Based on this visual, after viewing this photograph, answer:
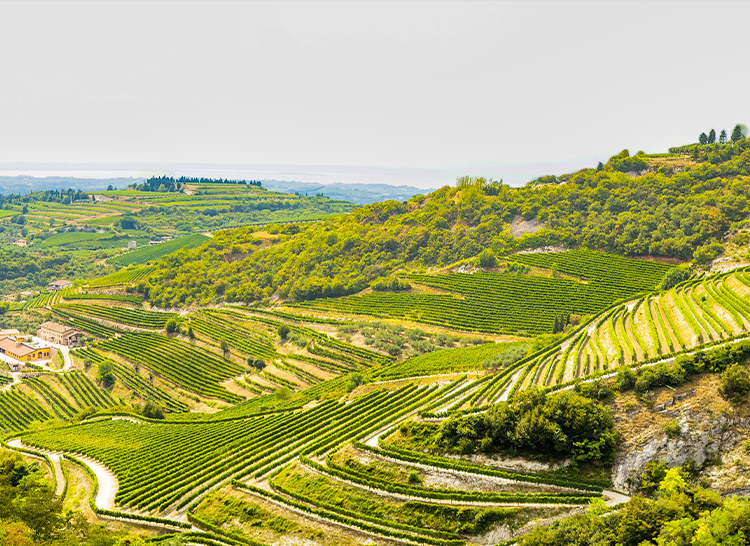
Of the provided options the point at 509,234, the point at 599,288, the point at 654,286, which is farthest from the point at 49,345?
the point at 654,286

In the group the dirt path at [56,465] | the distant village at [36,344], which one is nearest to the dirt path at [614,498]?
the dirt path at [56,465]

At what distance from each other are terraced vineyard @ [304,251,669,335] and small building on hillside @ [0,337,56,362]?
1987 inches

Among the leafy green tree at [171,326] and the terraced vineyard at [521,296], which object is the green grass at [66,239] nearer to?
the leafy green tree at [171,326]

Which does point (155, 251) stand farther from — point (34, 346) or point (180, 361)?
point (180, 361)

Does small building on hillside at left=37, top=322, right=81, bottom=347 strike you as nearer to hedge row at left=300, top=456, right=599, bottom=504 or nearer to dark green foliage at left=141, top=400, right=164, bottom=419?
dark green foliage at left=141, top=400, right=164, bottom=419

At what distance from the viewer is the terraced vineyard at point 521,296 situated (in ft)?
236

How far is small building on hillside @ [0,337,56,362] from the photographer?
9225 cm

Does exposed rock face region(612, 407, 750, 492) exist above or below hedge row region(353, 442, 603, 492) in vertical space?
above

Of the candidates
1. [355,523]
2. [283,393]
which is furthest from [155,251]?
[355,523]

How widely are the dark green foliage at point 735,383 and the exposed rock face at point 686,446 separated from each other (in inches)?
59.7

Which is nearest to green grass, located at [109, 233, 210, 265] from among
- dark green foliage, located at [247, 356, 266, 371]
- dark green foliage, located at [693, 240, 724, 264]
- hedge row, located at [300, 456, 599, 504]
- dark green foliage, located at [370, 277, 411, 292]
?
dark green foliage, located at [370, 277, 411, 292]

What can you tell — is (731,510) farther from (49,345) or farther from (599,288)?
(49,345)

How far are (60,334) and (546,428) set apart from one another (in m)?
96.7

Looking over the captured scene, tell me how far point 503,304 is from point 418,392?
34.0m
